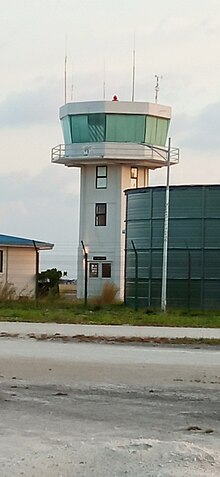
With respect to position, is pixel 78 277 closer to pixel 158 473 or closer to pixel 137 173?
pixel 137 173

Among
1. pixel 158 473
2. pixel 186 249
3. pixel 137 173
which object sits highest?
pixel 137 173

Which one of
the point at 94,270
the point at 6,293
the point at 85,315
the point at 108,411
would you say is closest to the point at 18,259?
the point at 94,270

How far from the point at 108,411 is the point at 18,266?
49.4m

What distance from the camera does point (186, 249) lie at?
Answer: 4316 cm

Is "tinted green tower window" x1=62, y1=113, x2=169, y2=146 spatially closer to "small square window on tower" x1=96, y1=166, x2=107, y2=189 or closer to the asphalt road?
"small square window on tower" x1=96, y1=166, x2=107, y2=189

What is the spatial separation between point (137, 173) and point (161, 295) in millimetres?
26810

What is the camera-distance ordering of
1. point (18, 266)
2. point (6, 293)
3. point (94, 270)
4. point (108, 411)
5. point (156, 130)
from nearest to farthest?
point (108, 411) → point (6, 293) → point (18, 266) → point (94, 270) → point (156, 130)

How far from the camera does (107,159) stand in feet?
216

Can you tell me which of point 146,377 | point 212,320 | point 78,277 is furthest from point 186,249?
point 146,377

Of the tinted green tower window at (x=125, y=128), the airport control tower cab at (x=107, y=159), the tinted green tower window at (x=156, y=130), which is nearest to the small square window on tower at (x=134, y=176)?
the airport control tower cab at (x=107, y=159)

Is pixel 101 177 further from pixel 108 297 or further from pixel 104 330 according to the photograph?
pixel 104 330

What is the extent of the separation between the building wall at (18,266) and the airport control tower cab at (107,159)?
3353mm

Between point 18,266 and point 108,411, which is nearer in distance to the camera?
point 108,411

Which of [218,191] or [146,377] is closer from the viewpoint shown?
[146,377]
